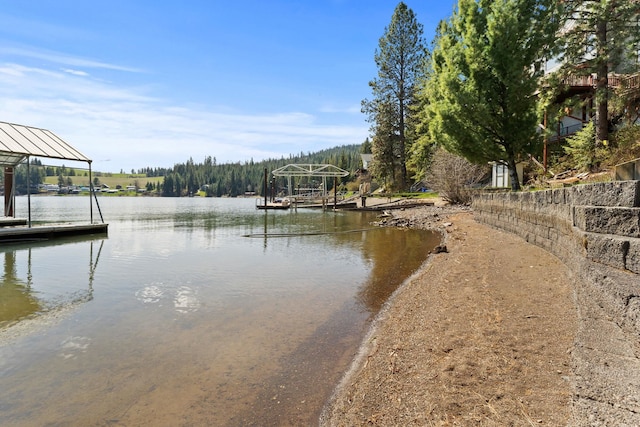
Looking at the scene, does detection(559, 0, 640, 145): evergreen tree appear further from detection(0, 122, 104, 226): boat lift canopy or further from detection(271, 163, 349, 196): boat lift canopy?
detection(271, 163, 349, 196): boat lift canopy

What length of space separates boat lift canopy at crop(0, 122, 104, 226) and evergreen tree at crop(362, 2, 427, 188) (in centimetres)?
3319

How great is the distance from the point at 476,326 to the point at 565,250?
321cm

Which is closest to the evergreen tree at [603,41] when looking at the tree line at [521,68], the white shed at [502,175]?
the tree line at [521,68]

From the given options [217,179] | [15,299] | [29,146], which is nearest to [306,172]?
[29,146]

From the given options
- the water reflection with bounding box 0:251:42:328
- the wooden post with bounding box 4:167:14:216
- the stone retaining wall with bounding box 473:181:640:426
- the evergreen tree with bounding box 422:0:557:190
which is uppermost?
the evergreen tree with bounding box 422:0:557:190

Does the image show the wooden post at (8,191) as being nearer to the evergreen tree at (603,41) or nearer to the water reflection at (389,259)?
the water reflection at (389,259)

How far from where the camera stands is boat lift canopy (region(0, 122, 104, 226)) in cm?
1466

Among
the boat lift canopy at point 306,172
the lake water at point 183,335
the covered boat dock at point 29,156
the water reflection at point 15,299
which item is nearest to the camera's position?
the lake water at point 183,335

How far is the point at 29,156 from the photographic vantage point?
15.2 m

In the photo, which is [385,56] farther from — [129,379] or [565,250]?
[129,379]

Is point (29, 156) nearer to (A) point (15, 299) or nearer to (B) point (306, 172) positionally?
(A) point (15, 299)

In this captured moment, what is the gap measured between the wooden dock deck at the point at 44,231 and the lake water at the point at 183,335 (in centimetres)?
467

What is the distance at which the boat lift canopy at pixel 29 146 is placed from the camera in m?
14.7

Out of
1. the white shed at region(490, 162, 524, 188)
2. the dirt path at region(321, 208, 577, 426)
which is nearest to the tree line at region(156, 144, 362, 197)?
the white shed at region(490, 162, 524, 188)
